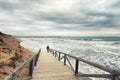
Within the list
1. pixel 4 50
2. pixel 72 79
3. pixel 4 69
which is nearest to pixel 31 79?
pixel 72 79

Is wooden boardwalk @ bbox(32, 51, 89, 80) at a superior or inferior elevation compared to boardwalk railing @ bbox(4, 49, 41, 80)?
inferior

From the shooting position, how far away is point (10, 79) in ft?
12.8

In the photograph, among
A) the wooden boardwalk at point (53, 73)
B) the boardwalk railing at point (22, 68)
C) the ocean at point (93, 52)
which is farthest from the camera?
the ocean at point (93, 52)

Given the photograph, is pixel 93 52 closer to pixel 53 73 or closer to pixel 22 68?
pixel 53 73

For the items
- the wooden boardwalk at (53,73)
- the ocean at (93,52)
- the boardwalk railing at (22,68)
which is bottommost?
the ocean at (93,52)

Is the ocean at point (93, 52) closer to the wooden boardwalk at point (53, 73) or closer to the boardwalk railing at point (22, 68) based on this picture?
the wooden boardwalk at point (53, 73)

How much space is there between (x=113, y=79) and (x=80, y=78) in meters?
3.74

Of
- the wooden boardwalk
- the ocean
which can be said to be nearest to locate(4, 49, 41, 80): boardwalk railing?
the wooden boardwalk

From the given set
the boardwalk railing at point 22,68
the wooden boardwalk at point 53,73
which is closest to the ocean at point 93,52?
the wooden boardwalk at point 53,73

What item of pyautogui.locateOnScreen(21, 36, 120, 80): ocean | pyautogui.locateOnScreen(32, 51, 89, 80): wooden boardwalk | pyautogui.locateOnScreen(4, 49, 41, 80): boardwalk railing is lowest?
pyautogui.locateOnScreen(21, 36, 120, 80): ocean

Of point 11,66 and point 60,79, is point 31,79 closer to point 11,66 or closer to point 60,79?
point 60,79

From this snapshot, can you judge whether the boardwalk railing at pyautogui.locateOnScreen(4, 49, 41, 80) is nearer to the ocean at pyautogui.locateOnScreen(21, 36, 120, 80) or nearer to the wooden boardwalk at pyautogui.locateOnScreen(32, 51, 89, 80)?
the wooden boardwalk at pyautogui.locateOnScreen(32, 51, 89, 80)

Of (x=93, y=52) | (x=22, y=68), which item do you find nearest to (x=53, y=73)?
(x=22, y=68)

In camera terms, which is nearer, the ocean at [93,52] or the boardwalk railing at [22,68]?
the boardwalk railing at [22,68]
